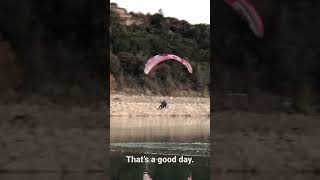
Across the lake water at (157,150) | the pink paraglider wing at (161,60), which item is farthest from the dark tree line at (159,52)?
the lake water at (157,150)

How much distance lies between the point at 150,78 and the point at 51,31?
4.17ft

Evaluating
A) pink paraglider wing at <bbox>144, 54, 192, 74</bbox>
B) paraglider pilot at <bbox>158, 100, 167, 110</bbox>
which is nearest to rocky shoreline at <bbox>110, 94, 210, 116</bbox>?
paraglider pilot at <bbox>158, 100, 167, 110</bbox>

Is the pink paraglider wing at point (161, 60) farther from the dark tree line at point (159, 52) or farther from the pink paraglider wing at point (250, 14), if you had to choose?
the pink paraglider wing at point (250, 14)

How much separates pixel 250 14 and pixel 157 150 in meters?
1.88

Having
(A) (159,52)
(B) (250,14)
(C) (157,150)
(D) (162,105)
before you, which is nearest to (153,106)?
(D) (162,105)

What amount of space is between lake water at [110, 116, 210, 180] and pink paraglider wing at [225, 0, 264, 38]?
1.17 m

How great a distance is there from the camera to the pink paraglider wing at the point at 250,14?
8.62 meters

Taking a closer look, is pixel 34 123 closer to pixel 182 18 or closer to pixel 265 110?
pixel 182 18

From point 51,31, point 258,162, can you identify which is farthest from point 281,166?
point 51,31

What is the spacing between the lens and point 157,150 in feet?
28.4

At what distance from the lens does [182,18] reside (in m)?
8.47

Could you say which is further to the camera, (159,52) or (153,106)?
(153,106)

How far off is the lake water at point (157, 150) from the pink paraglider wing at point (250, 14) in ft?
3.84

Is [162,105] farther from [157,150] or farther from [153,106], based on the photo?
[157,150]
